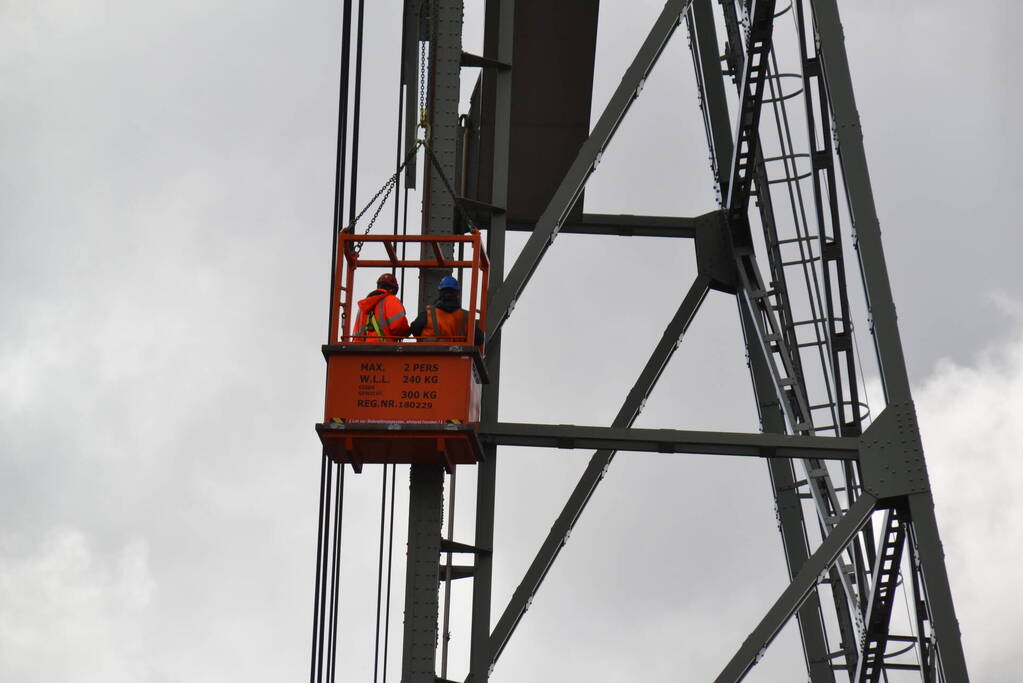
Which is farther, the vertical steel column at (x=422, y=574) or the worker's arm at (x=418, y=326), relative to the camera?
the vertical steel column at (x=422, y=574)

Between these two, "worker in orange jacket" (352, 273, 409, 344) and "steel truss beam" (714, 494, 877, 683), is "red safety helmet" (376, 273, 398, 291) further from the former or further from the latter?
"steel truss beam" (714, 494, 877, 683)

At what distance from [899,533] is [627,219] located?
24.6 ft

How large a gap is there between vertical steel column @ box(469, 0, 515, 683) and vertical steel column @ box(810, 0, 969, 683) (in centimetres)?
353

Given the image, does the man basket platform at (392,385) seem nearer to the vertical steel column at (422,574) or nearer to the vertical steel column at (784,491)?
the vertical steel column at (422,574)

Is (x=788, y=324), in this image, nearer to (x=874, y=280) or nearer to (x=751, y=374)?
(x=751, y=374)

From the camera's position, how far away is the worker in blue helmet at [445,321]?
60.8 ft

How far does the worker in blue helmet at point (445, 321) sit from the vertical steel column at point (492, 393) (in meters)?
1.49

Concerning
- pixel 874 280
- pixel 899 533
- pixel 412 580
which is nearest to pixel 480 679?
pixel 412 580

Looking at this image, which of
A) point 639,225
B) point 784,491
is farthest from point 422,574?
point 639,225

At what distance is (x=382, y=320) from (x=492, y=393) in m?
2.13

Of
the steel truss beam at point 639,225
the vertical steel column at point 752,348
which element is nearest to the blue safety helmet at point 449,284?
the steel truss beam at point 639,225

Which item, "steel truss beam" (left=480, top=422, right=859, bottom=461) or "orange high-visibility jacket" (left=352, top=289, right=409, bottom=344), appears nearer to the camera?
"orange high-visibility jacket" (left=352, top=289, right=409, bottom=344)

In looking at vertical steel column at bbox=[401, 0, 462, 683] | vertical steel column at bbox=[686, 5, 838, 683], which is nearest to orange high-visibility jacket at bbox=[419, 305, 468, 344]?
vertical steel column at bbox=[401, 0, 462, 683]

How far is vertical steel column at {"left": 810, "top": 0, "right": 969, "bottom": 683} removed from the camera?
62.7ft
